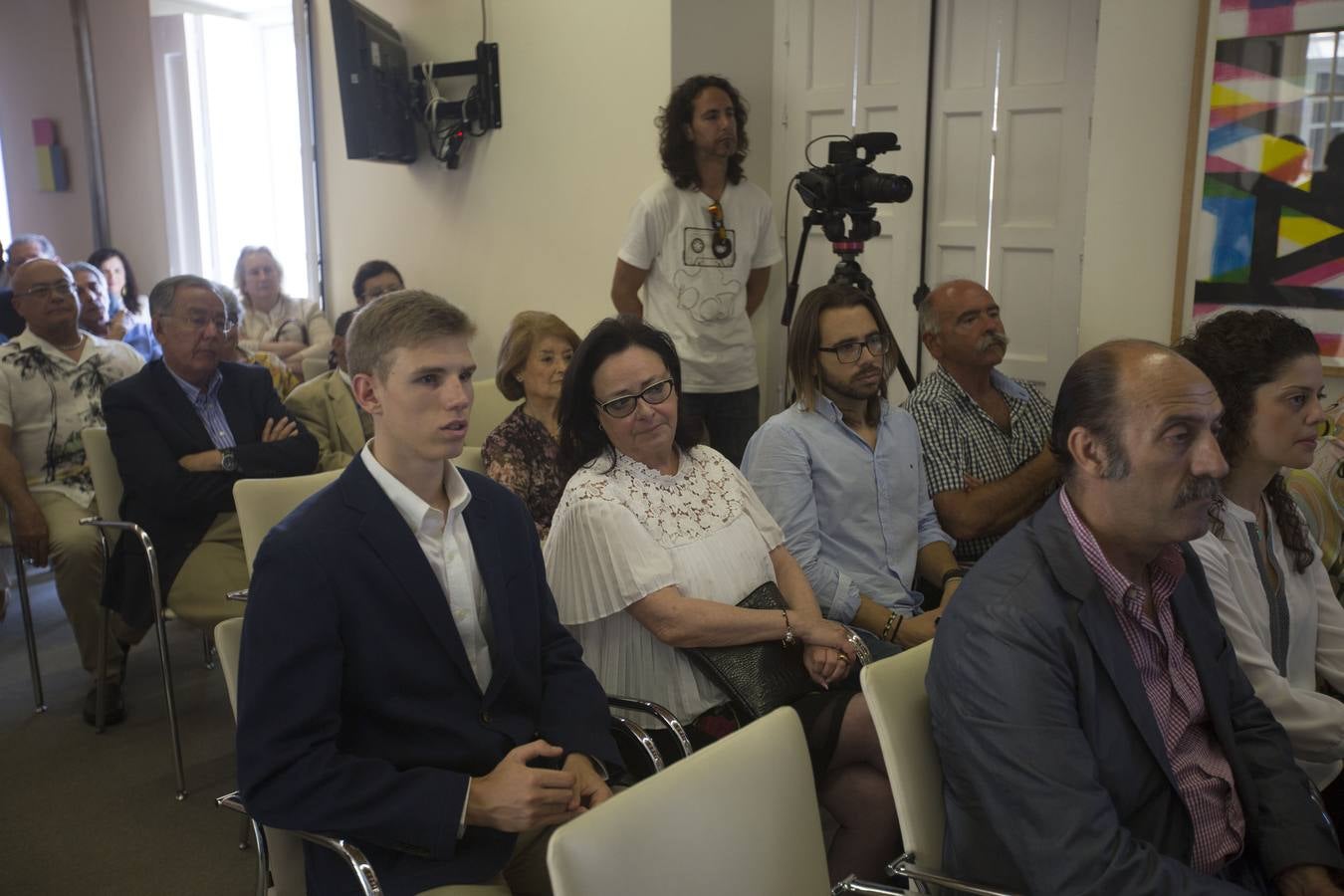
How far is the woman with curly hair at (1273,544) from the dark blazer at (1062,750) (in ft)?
0.90

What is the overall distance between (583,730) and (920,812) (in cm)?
53

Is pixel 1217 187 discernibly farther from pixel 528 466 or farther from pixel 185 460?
pixel 185 460

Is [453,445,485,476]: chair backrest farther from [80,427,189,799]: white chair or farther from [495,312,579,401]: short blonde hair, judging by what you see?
[80,427,189,799]: white chair

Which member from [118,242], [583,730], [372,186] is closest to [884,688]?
[583,730]

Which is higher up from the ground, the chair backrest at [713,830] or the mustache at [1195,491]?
the mustache at [1195,491]

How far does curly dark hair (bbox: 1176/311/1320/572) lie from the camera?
76.2 inches

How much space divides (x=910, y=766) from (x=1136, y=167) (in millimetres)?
Result: 2641

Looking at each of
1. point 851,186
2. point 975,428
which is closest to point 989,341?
point 975,428

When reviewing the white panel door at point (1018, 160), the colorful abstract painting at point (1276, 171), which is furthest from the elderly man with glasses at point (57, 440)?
the colorful abstract painting at point (1276, 171)

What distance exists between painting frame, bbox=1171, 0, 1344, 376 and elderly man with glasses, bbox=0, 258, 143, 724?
344cm

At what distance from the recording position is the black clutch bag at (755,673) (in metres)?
1.99

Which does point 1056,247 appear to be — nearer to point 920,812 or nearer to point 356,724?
point 920,812

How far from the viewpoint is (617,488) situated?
6.76ft

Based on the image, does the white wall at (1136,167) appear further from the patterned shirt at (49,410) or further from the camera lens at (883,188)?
the patterned shirt at (49,410)
